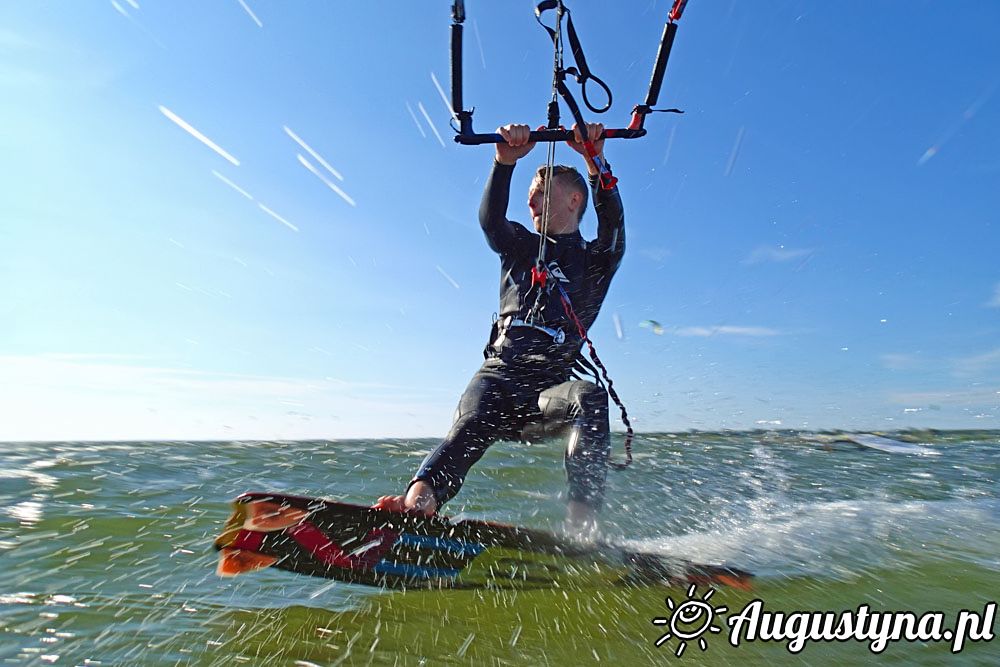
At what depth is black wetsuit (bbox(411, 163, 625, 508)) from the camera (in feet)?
11.5

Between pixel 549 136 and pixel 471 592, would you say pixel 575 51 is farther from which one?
pixel 471 592

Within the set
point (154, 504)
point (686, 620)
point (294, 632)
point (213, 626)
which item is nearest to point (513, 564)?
point (686, 620)

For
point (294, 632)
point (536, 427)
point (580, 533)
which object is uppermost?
point (536, 427)

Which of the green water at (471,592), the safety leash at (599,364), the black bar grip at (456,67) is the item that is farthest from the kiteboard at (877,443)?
the black bar grip at (456,67)

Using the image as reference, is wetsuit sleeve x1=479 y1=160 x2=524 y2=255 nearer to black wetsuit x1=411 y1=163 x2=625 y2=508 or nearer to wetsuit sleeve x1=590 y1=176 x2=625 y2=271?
black wetsuit x1=411 y1=163 x2=625 y2=508

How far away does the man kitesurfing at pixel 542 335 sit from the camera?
3.50 m

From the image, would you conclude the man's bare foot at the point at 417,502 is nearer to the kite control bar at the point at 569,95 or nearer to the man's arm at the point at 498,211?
the man's arm at the point at 498,211

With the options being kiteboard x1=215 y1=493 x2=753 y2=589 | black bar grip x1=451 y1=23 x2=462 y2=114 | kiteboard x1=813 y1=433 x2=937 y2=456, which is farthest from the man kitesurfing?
kiteboard x1=813 y1=433 x2=937 y2=456

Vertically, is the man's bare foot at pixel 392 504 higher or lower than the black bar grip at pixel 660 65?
lower

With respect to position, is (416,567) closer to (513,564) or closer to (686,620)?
(513,564)

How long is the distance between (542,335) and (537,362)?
190 millimetres

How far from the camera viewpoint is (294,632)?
8.38 ft

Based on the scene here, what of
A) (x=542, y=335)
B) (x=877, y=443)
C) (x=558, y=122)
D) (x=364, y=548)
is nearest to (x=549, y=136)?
(x=558, y=122)

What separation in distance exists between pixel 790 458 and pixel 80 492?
13356 mm
